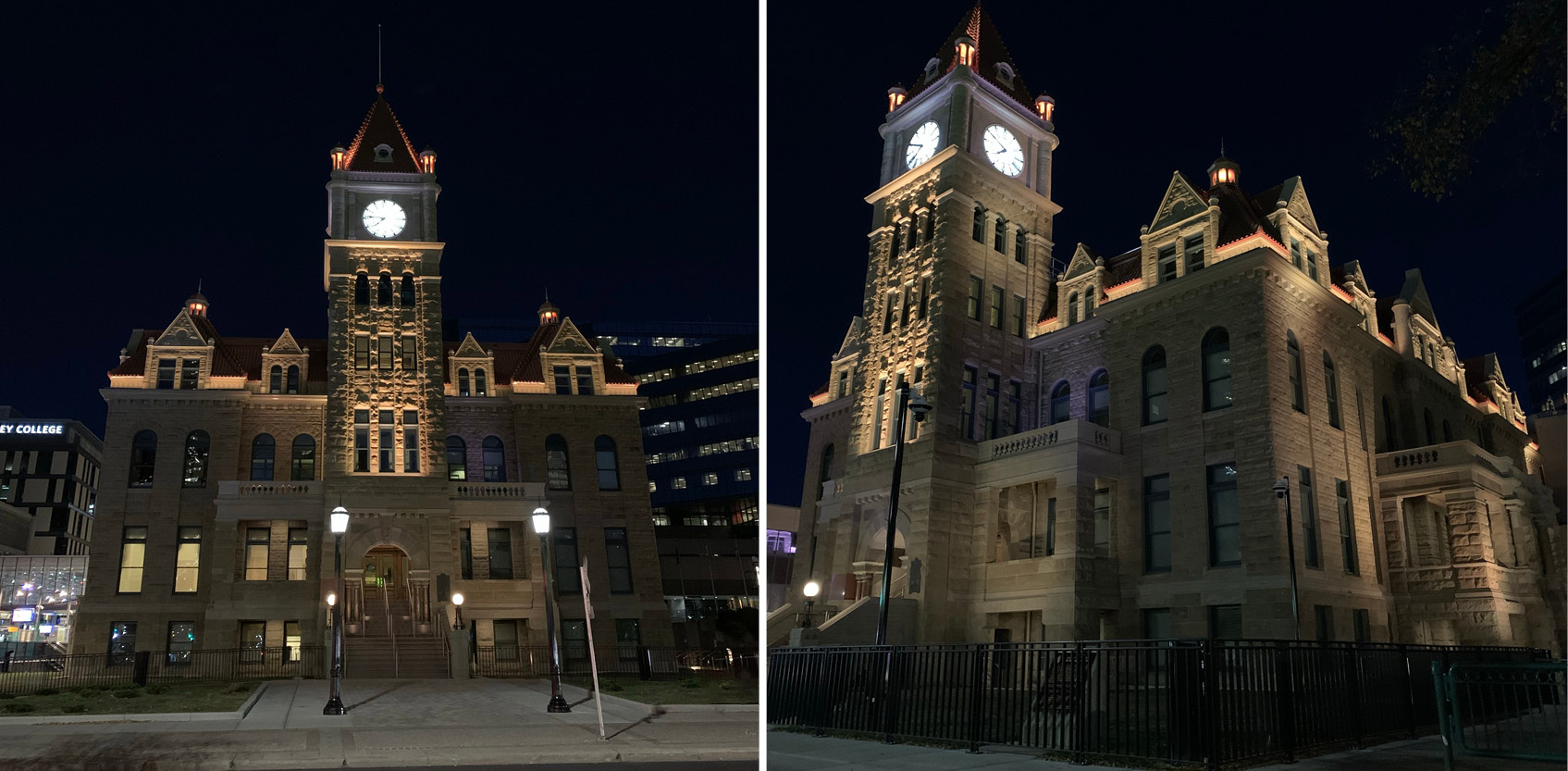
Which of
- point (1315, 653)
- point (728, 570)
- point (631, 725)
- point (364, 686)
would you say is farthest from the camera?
point (728, 570)

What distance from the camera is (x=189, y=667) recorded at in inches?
1511

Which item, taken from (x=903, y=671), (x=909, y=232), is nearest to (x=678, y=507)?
(x=909, y=232)

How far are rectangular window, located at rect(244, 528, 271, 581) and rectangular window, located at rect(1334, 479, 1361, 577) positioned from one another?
34.4 m

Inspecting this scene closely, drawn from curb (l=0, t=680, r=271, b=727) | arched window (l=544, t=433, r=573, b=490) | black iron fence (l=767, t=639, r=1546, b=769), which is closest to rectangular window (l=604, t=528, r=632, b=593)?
arched window (l=544, t=433, r=573, b=490)

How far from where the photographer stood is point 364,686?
96.3 feet

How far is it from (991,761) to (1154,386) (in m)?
22.9

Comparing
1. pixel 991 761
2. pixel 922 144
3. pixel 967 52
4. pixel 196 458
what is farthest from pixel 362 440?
pixel 991 761

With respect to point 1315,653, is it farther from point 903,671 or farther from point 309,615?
point 309,615

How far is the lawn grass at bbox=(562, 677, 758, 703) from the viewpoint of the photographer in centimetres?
2481

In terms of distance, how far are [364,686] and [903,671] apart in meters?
19.8

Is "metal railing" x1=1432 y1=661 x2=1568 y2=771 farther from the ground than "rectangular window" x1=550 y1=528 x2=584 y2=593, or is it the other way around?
"rectangular window" x1=550 y1=528 x2=584 y2=593

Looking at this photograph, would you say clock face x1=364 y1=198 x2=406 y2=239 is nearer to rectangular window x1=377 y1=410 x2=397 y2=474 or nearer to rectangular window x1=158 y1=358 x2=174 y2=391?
rectangular window x1=377 y1=410 x2=397 y2=474

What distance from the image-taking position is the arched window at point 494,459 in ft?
151

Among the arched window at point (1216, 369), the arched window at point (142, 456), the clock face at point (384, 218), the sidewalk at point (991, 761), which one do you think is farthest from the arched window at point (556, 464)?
the sidewalk at point (991, 761)
